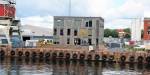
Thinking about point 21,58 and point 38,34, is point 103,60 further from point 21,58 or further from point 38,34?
point 38,34

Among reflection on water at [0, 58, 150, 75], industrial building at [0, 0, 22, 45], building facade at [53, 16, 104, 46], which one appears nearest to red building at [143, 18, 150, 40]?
building facade at [53, 16, 104, 46]

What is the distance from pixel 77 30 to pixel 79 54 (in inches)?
1310

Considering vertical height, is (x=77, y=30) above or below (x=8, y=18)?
below

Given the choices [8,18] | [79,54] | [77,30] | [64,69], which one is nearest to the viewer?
[64,69]

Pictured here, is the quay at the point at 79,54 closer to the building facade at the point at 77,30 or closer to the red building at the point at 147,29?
the building facade at the point at 77,30

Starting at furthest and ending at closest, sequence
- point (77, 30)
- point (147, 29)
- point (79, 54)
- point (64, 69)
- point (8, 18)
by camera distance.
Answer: point (147, 29)
point (77, 30)
point (8, 18)
point (79, 54)
point (64, 69)

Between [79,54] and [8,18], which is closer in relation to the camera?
[79,54]

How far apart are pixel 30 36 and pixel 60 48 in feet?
185

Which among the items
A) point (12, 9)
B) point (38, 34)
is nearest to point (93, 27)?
point (12, 9)

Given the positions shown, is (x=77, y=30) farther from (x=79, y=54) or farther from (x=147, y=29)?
(x=79, y=54)

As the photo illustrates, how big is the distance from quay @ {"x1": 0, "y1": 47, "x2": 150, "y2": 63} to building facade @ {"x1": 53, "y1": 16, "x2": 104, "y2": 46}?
1114 inches

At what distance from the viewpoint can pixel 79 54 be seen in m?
110

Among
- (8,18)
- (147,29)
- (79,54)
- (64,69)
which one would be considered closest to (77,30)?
(147,29)

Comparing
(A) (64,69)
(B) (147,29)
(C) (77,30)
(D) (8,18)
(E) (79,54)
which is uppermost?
(D) (8,18)
